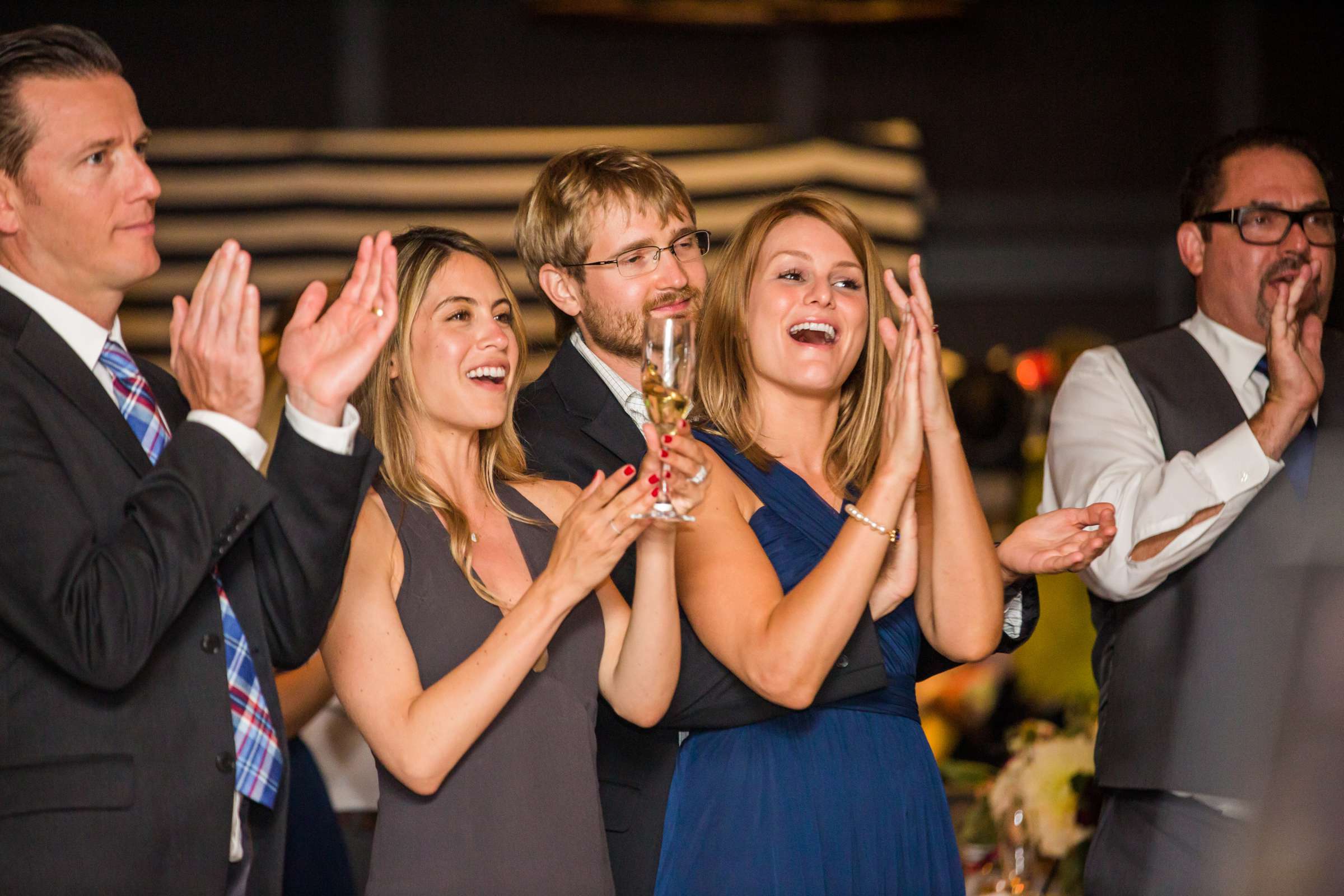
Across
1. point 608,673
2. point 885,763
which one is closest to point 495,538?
point 608,673

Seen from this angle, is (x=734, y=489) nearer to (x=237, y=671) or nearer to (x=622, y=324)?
(x=622, y=324)

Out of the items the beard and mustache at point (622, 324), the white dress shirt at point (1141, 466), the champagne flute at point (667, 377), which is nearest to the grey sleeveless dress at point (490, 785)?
the champagne flute at point (667, 377)

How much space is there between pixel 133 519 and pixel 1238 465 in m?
1.99

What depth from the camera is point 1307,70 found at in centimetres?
587

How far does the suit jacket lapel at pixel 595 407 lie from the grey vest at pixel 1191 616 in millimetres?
1090

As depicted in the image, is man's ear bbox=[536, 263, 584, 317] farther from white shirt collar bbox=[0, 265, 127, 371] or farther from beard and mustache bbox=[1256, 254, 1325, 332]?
beard and mustache bbox=[1256, 254, 1325, 332]

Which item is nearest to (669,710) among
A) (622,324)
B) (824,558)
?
(824,558)

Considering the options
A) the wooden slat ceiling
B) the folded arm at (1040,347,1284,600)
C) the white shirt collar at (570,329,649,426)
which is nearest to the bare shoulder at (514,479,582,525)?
the white shirt collar at (570,329,649,426)

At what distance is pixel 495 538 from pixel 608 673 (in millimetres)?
286

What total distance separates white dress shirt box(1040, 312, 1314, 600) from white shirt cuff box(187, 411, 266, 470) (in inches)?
66.0

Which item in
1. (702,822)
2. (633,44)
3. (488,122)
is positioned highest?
(633,44)

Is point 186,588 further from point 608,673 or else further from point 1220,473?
point 1220,473

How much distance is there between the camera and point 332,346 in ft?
6.12

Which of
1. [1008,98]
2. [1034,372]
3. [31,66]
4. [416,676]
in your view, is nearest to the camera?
[31,66]
